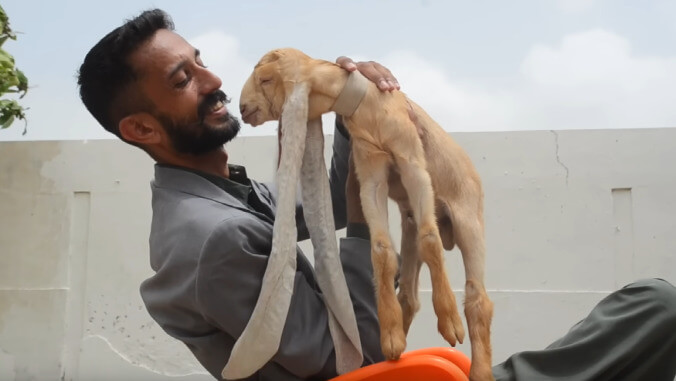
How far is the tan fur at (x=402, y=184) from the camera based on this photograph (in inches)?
50.7

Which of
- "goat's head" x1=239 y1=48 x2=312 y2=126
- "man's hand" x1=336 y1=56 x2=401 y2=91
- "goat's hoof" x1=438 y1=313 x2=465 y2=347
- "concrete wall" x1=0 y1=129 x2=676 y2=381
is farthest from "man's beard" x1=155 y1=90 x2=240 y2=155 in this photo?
"concrete wall" x1=0 y1=129 x2=676 y2=381

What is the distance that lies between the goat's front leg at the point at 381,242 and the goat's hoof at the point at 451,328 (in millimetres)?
67

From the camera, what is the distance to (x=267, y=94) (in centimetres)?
140

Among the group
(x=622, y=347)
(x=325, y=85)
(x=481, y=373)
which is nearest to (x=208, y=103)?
(x=325, y=85)

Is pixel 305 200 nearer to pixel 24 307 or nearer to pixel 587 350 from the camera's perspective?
pixel 587 350

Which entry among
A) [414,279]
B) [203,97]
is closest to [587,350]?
[414,279]

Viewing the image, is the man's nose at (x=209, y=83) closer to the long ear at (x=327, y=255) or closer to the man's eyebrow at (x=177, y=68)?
the man's eyebrow at (x=177, y=68)

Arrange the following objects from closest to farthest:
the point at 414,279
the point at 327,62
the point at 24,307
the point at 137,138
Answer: the point at 327,62
the point at 414,279
the point at 137,138
the point at 24,307

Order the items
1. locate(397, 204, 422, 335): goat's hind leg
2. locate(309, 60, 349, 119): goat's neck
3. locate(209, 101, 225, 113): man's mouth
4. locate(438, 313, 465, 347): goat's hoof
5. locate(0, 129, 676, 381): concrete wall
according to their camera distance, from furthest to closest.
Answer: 1. locate(0, 129, 676, 381): concrete wall
2. locate(209, 101, 225, 113): man's mouth
3. locate(397, 204, 422, 335): goat's hind leg
4. locate(309, 60, 349, 119): goat's neck
5. locate(438, 313, 465, 347): goat's hoof

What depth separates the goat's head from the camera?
1.37 m

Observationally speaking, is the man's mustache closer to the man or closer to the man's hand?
the man

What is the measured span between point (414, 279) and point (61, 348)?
281 cm

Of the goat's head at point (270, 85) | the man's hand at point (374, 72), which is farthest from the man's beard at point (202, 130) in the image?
the man's hand at point (374, 72)

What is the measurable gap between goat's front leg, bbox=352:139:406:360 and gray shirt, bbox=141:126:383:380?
0.14 metres
